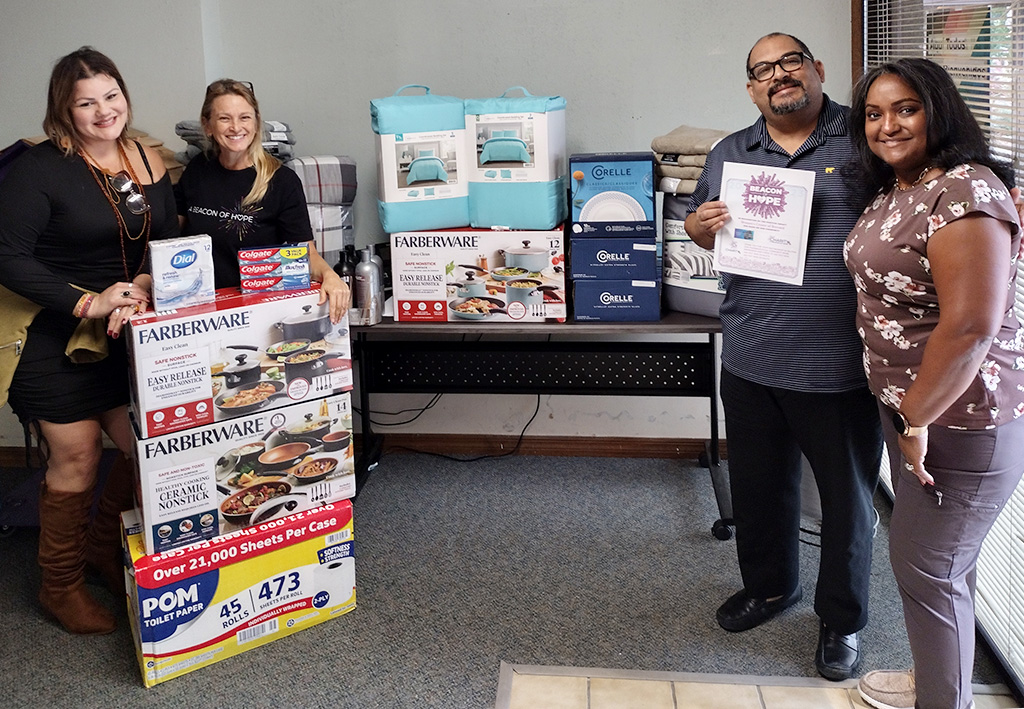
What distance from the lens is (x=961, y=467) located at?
5.90 ft

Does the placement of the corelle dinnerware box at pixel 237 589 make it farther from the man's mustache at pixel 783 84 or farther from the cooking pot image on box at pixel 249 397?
the man's mustache at pixel 783 84

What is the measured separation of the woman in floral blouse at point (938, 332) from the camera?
1.66m

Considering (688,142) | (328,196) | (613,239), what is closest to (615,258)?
(613,239)

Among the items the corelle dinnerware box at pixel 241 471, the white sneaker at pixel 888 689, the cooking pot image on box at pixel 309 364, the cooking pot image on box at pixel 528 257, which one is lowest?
the white sneaker at pixel 888 689

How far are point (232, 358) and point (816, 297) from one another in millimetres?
1444

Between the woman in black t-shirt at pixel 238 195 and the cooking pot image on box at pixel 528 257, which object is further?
the cooking pot image on box at pixel 528 257

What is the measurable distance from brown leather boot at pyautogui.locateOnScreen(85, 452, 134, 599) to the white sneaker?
205 cm

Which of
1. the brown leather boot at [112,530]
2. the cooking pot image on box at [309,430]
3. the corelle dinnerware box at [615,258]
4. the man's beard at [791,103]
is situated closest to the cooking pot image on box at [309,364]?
the cooking pot image on box at [309,430]

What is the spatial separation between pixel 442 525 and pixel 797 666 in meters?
1.30

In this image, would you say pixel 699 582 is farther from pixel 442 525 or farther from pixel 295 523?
pixel 295 523

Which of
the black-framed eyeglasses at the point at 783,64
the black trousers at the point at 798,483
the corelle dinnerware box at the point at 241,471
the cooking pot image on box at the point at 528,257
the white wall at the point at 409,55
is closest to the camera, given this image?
the black-framed eyeglasses at the point at 783,64

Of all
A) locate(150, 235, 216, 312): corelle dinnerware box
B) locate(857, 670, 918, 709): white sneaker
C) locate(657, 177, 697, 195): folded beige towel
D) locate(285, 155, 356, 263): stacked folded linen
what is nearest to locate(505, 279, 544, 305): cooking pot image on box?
locate(657, 177, 697, 195): folded beige towel

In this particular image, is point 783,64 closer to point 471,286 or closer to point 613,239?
point 613,239

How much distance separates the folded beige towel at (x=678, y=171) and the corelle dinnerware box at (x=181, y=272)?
145 centimetres
